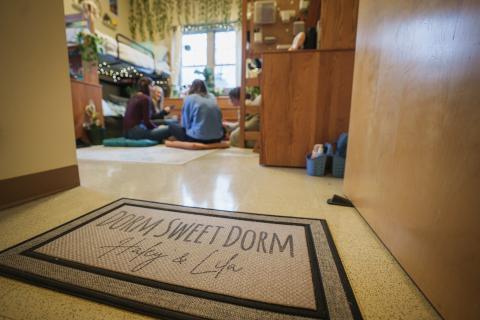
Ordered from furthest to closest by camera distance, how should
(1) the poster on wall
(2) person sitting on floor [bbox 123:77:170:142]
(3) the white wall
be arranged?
(1) the poster on wall
(2) person sitting on floor [bbox 123:77:170:142]
(3) the white wall

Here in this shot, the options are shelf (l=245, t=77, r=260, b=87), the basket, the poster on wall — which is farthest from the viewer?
the poster on wall

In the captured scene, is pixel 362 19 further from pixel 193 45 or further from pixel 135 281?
pixel 193 45

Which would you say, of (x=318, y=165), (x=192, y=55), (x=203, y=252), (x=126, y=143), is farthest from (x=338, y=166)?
(x=192, y=55)

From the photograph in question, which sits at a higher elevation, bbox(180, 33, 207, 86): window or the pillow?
bbox(180, 33, 207, 86): window

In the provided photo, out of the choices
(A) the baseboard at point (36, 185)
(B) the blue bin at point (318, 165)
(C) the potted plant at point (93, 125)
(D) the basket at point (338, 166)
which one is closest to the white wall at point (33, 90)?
(A) the baseboard at point (36, 185)

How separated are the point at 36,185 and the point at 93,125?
7.64 feet

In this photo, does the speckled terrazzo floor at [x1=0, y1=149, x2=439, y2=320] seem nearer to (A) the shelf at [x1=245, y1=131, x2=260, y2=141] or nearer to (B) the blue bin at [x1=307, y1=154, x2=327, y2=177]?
(B) the blue bin at [x1=307, y1=154, x2=327, y2=177]

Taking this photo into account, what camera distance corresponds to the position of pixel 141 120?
3172 millimetres

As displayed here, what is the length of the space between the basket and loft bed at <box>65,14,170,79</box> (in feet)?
10.9

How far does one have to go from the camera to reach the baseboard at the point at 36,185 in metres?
0.92

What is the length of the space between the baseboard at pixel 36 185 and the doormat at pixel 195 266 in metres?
0.38

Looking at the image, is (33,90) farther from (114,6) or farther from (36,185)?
(114,6)

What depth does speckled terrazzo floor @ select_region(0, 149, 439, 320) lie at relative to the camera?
45 centimetres

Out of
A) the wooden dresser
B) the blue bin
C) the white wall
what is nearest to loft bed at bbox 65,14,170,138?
the white wall
